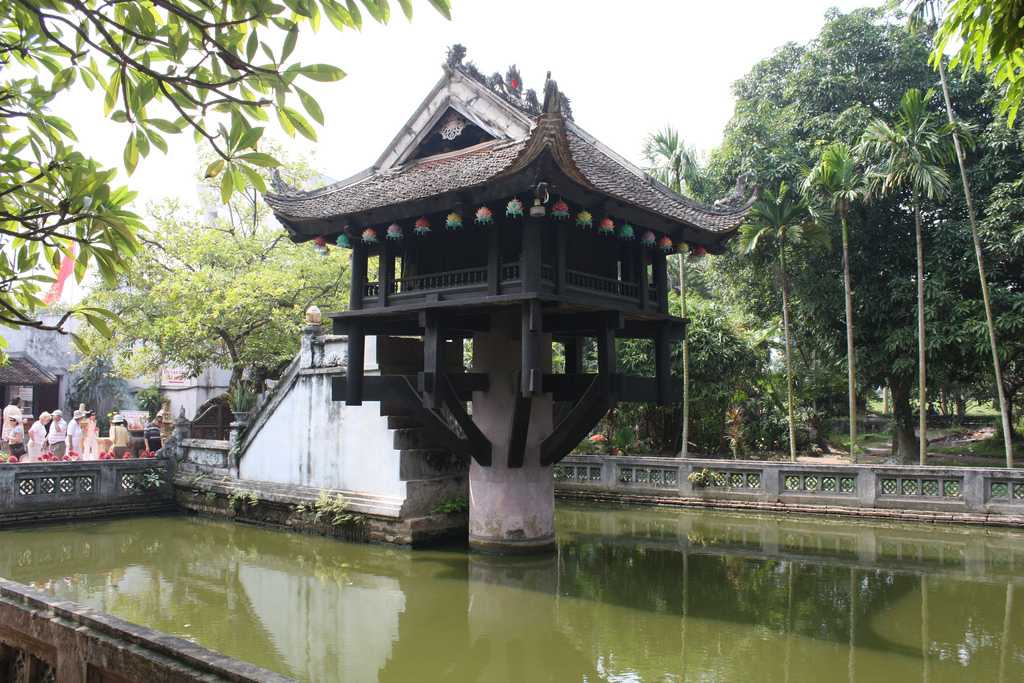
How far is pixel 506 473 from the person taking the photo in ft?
32.8

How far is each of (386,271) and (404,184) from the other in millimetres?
1168

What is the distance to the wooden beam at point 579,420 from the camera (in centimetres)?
920

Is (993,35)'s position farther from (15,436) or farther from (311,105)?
(15,436)

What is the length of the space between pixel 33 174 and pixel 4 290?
48 cm

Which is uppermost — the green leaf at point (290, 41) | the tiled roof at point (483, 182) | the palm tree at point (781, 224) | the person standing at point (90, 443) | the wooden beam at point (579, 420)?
the palm tree at point (781, 224)

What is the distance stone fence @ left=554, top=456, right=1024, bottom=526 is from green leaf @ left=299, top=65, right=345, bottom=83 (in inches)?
479

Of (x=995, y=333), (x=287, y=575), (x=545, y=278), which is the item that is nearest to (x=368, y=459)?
(x=287, y=575)

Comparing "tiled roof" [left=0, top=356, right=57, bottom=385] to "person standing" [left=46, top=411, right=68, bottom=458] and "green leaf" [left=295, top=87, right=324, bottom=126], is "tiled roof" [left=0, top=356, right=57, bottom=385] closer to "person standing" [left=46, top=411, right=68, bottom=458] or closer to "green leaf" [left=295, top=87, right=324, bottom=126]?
"person standing" [left=46, top=411, right=68, bottom=458]

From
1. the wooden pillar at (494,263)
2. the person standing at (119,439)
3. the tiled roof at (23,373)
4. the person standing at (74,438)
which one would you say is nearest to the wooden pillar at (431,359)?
the wooden pillar at (494,263)

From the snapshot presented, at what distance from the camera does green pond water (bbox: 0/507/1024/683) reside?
20.1ft

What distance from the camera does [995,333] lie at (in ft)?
51.5

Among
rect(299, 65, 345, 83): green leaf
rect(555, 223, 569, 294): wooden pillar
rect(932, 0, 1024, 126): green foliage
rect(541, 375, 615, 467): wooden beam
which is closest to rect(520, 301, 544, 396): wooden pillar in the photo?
rect(555, 223, 569, 294): wooden pillar

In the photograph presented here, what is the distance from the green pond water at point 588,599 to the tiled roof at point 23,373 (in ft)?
41.6

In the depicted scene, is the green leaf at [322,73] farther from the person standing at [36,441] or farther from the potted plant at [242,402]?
the person standing at [36,441]
